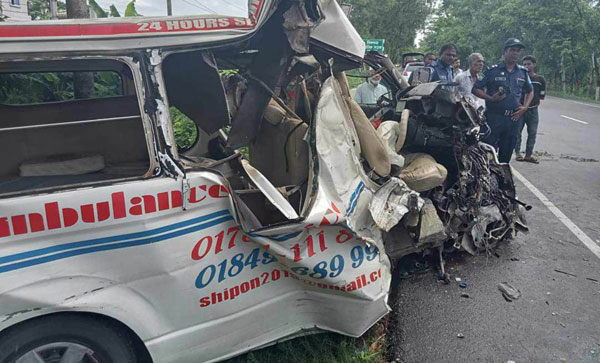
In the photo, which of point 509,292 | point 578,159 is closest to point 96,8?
point 509,292

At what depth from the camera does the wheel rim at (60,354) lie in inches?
81.7

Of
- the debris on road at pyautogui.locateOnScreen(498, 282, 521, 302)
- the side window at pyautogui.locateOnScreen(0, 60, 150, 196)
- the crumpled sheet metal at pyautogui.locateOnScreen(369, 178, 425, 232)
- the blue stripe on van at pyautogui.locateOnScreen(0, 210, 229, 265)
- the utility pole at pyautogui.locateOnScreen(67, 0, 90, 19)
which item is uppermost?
the utility pole at pyautogui.locateOnScreen(67, 0, 90, 19)

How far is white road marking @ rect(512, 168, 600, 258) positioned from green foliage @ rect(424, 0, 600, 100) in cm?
2690

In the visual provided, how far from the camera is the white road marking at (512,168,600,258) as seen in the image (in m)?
4.77

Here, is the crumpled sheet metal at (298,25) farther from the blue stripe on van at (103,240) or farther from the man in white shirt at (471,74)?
the man in white shirt at (471,74)

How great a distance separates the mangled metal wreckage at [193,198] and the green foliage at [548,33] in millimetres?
31678

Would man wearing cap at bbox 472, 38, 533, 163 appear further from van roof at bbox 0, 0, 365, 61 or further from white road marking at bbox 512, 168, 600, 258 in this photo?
van roof at bbox 0, 0, 365, 61

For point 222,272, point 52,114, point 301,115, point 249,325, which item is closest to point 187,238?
point 222,272

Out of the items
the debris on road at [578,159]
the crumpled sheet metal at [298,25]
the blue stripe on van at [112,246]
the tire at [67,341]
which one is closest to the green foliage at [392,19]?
the debris on road at [578,159]

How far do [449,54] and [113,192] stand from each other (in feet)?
21.2

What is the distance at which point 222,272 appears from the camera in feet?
7.98

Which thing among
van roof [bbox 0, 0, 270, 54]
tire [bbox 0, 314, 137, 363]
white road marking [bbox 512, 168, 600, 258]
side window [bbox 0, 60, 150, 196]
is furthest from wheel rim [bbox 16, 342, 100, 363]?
white road marking [bbox 512, 168, 600, 258]

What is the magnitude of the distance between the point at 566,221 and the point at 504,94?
7.17ft

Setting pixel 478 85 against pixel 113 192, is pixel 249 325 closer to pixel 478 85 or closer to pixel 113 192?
pixel 113 192
